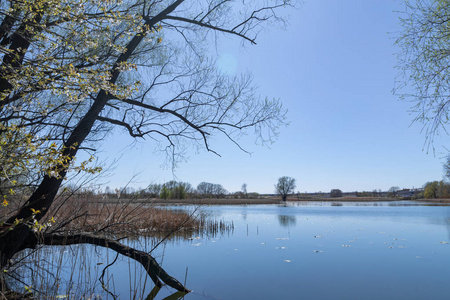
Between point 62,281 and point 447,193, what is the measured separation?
89097mm

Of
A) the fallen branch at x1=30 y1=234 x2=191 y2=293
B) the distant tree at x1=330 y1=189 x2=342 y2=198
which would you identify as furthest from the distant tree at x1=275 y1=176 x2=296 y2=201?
the fallen branch at x1=30 y1=234 x2=191 y2=293

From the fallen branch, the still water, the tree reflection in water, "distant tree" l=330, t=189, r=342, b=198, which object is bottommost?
the still water

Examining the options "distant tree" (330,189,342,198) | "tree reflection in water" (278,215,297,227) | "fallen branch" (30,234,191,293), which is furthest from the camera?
"distant tree" (330,189,342,198)

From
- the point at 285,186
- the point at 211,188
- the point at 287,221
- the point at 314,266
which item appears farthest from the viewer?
the point at 211,188

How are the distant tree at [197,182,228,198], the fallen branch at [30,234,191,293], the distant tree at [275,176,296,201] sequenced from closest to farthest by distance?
1. the fallen branch at [30,234,191,293]
2. the distant tree at [275,176,296,201]
3. the distant tree at [197,182,228,198]

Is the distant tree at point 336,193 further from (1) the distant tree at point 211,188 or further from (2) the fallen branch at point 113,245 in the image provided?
(2) the fallen branch at point 113,245

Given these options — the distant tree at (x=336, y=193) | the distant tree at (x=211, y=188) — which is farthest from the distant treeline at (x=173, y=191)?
the distant tree at (x=336, y=193)

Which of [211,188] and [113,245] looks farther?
[211,188]

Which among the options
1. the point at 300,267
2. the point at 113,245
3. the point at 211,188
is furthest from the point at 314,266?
the point at 211,188

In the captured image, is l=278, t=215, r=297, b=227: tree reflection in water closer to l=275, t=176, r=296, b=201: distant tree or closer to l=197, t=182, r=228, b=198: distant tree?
l=275, t=176, r=296, b=201: distant tree

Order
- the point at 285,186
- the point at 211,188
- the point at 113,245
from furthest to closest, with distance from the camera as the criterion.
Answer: the point at 211,188 < the point at 285,186 < the point at 113,245

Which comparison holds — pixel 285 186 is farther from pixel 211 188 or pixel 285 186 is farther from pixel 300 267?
pixel 300 267

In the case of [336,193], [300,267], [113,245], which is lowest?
[300,267]

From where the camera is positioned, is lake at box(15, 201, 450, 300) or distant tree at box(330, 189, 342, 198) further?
distant tree at box(330, 189, 342, 198)
